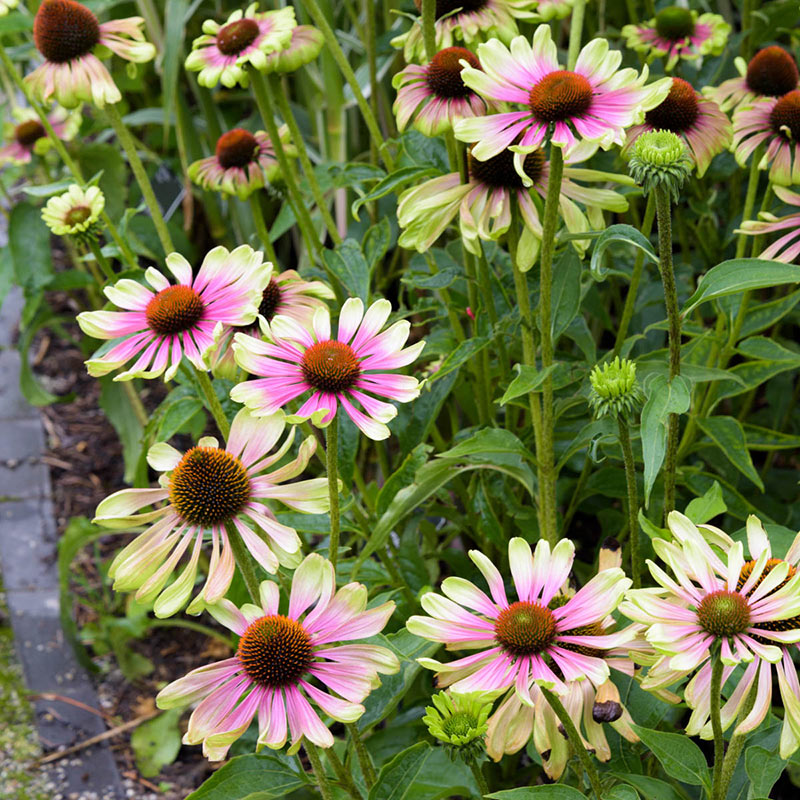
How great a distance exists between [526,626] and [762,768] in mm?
206

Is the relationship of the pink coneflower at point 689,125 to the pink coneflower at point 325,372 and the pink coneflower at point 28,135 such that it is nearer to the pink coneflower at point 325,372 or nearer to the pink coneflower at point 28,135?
the pink coneflower at point 325,372

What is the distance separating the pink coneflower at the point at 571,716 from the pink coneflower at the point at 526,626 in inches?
1.9

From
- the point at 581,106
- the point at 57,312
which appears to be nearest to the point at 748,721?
the point at 581,106

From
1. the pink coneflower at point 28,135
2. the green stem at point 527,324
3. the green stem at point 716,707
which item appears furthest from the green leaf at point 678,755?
the pink coneflower at point 28,135

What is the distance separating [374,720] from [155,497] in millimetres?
270

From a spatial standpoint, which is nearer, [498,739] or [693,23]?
[498,739]

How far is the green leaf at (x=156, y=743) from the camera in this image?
1478mm

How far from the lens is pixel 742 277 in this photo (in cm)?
73

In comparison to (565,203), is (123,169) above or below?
below

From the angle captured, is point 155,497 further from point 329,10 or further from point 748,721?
point 329,10

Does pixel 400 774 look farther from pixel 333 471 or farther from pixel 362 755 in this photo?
pixel 333 471

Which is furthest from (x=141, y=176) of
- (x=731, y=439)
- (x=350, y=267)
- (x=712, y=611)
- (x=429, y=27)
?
(x=712, y=611)

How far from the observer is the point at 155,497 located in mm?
800

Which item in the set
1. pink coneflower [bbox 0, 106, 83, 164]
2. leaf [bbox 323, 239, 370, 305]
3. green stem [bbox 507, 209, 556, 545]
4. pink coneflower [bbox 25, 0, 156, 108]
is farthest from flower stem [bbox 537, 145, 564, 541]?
pink coneflower [bbox 0, 106, 83, 164]
